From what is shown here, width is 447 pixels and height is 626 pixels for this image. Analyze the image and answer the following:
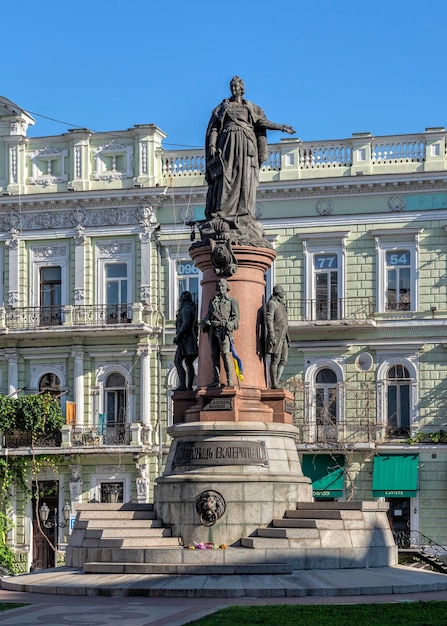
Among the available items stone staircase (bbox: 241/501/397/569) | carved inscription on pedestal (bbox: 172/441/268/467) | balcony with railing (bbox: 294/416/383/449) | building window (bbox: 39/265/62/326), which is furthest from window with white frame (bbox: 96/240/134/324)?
stone staircase (bbox: 241/501/397/569)

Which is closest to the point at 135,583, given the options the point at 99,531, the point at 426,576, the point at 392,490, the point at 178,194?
the point at 99,531

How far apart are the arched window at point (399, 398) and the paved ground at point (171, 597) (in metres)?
25.3

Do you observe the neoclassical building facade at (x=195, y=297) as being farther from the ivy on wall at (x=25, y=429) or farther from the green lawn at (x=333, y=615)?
the green lawn at (x=333, y=615)

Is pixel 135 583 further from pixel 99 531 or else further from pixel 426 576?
pixel 426 576

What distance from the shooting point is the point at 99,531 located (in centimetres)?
2483

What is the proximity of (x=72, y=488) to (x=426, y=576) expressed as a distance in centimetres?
2854

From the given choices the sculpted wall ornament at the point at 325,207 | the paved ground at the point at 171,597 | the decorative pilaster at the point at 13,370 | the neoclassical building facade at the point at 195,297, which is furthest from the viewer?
the decorative pilaster at the point at 13,370

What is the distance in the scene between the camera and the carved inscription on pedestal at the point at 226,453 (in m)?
25.7

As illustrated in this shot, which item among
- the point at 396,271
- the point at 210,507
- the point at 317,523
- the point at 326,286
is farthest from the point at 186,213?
the point at 317,523

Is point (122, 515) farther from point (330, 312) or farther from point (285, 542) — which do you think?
point (330, 312)

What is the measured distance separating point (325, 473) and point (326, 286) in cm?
672

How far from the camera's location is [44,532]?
2009 inches

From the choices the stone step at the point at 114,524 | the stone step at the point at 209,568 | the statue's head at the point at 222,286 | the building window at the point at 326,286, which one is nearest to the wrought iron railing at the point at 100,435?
the building window at the point at 326,286

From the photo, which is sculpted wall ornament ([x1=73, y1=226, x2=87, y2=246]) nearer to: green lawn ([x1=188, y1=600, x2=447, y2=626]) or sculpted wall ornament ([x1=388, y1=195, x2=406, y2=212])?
sculpted wall ornament ([x1=388, y1=195, x2=406, y2=212])
